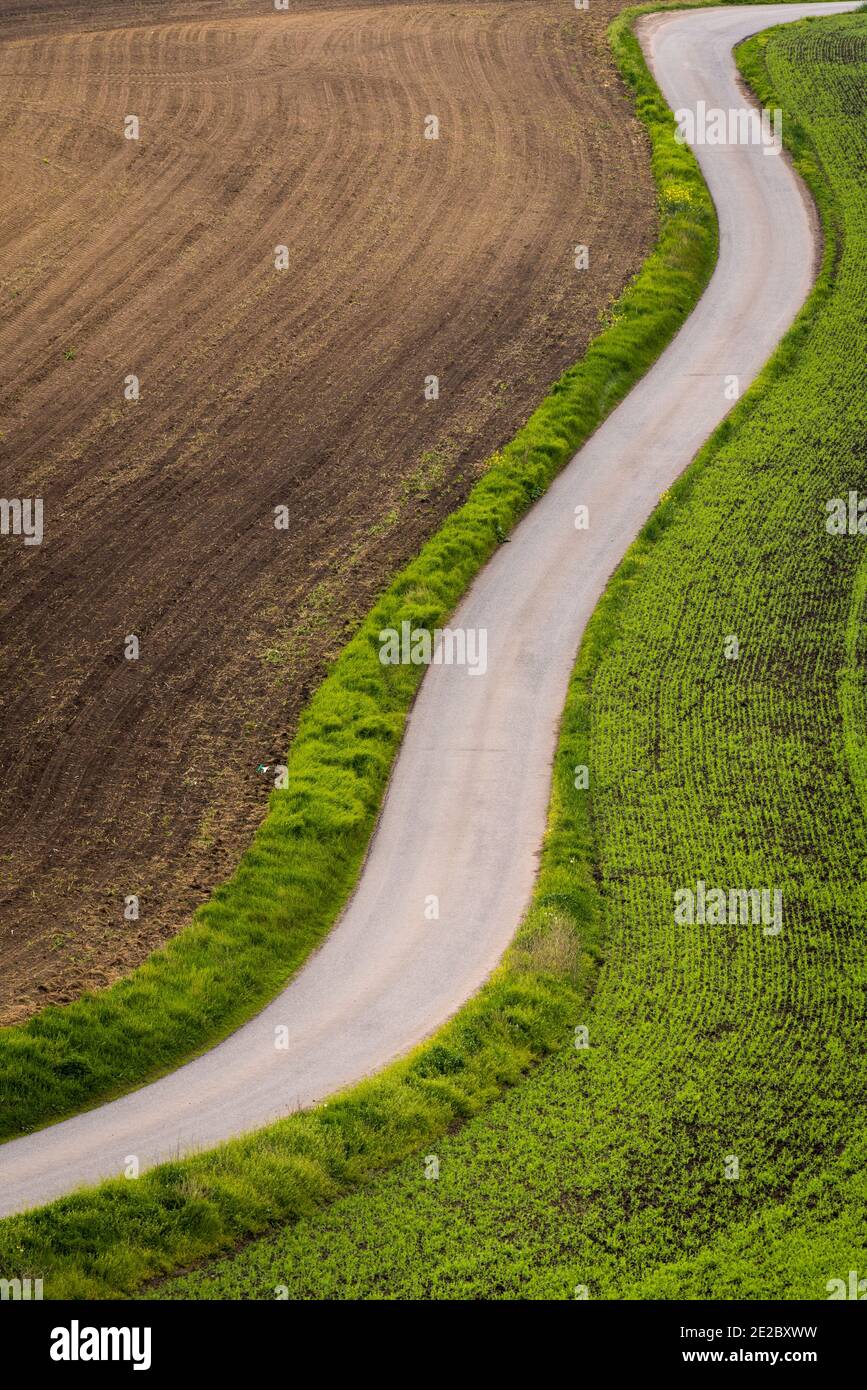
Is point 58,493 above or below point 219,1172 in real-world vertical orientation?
above

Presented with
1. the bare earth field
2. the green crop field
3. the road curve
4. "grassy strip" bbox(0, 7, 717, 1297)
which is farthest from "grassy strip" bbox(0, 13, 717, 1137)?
the green crop field

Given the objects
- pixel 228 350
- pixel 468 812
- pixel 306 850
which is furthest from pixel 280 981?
pixel 228 350

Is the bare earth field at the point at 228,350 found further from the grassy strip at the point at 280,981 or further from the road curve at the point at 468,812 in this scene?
the road curve at the point at 468,812

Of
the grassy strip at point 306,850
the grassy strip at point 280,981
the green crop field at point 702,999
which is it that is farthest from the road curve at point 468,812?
the green crop field at point 702,999

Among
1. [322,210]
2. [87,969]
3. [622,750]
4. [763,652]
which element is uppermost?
[322,210]

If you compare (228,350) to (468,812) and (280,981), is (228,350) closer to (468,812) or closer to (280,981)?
(468,812)

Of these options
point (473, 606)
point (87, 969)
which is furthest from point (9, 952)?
point (473, 606)

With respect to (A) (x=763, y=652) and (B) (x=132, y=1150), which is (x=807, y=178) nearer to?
(A) (x=763, y=652)
